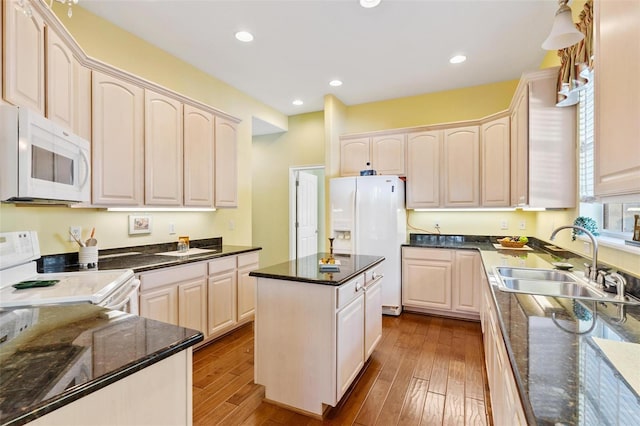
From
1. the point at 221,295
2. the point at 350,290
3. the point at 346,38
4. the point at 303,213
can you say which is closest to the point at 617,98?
the point at 350,290

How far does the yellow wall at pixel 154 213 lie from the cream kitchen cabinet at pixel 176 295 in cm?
64

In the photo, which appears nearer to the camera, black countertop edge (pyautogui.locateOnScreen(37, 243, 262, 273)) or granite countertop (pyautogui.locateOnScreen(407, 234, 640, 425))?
granite countertop (pyautogui.locateOnScreen(407, 234, 640, 425))

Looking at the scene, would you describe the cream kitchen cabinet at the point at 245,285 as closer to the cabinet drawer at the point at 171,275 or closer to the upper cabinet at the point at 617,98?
the cabinet drawer at the point at 171,275

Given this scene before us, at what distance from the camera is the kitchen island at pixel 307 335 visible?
1.87 meters

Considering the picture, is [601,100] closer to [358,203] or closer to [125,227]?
[358,203]

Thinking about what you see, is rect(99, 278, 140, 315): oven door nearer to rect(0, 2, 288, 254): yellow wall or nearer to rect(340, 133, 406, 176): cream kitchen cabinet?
rect(0, 2, 288, 254): yellow wall

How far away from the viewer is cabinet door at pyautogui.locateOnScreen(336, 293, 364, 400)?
1.91 meters

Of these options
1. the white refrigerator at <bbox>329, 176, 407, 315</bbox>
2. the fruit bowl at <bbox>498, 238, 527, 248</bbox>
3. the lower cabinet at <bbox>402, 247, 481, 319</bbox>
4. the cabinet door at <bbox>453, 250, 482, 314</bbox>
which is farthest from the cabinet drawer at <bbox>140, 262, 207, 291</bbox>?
the fruit bowl at <bbox>498, 238, 527, 248</bbox>

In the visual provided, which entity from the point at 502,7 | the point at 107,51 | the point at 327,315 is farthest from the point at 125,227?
the point at 502,7

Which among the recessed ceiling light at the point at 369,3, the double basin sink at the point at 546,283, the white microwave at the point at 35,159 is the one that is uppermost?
the recessed ceiling light at the point at 369,3

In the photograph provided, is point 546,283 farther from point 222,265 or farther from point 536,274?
point 222,265

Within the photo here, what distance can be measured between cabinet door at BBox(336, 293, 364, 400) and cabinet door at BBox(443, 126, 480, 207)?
7.34 feet

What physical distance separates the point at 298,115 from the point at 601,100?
4375 millimetres

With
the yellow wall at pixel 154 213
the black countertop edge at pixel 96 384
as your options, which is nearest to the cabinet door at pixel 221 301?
the yellow wall at pixel 154 213
